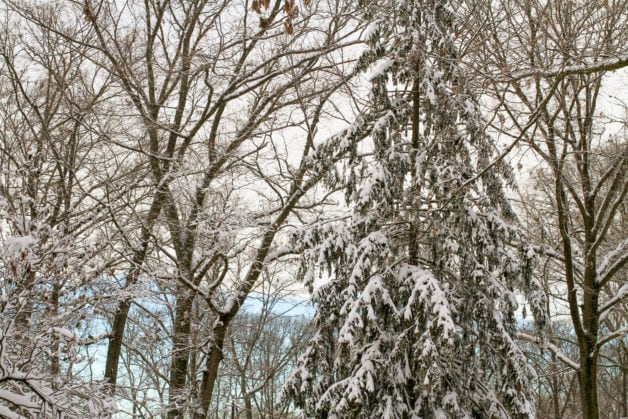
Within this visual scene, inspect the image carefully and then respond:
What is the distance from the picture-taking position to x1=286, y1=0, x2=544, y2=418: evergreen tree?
631cm

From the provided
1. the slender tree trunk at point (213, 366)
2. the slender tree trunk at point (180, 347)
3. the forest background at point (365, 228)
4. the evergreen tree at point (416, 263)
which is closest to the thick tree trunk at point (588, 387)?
the forest background at point (365, 228)

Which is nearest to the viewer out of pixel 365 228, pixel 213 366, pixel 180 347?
pixel 365 228

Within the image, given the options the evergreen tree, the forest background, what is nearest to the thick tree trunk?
the forest background

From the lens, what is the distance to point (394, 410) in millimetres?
6203

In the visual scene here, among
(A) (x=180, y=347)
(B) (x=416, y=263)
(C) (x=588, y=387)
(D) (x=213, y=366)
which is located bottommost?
(C) (x=588, y=387)

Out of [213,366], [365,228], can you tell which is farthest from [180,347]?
[365,228]

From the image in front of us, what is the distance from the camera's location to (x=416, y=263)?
24.3 feet

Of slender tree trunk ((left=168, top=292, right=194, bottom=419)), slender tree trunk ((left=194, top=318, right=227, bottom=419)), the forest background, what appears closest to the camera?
the forest background

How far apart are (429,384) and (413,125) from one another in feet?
12.6

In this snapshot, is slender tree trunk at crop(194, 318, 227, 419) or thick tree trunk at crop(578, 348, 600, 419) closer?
thick tree trunk at crop(578, 348, 600, 419)

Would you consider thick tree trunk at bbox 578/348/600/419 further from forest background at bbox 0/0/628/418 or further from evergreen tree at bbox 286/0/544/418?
evergreen tree at bbox 286/0/544/418

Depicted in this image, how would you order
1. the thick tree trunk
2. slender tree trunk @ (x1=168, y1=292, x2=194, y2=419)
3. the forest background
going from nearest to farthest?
the forest background, the thick tree trunk, slender tree trunk @ (x1=168, y1=292, x2=194, y2=419)

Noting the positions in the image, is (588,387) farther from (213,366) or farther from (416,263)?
(213,366)

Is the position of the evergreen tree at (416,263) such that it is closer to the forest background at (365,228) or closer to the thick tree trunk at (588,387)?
the forest background at (365,228)
